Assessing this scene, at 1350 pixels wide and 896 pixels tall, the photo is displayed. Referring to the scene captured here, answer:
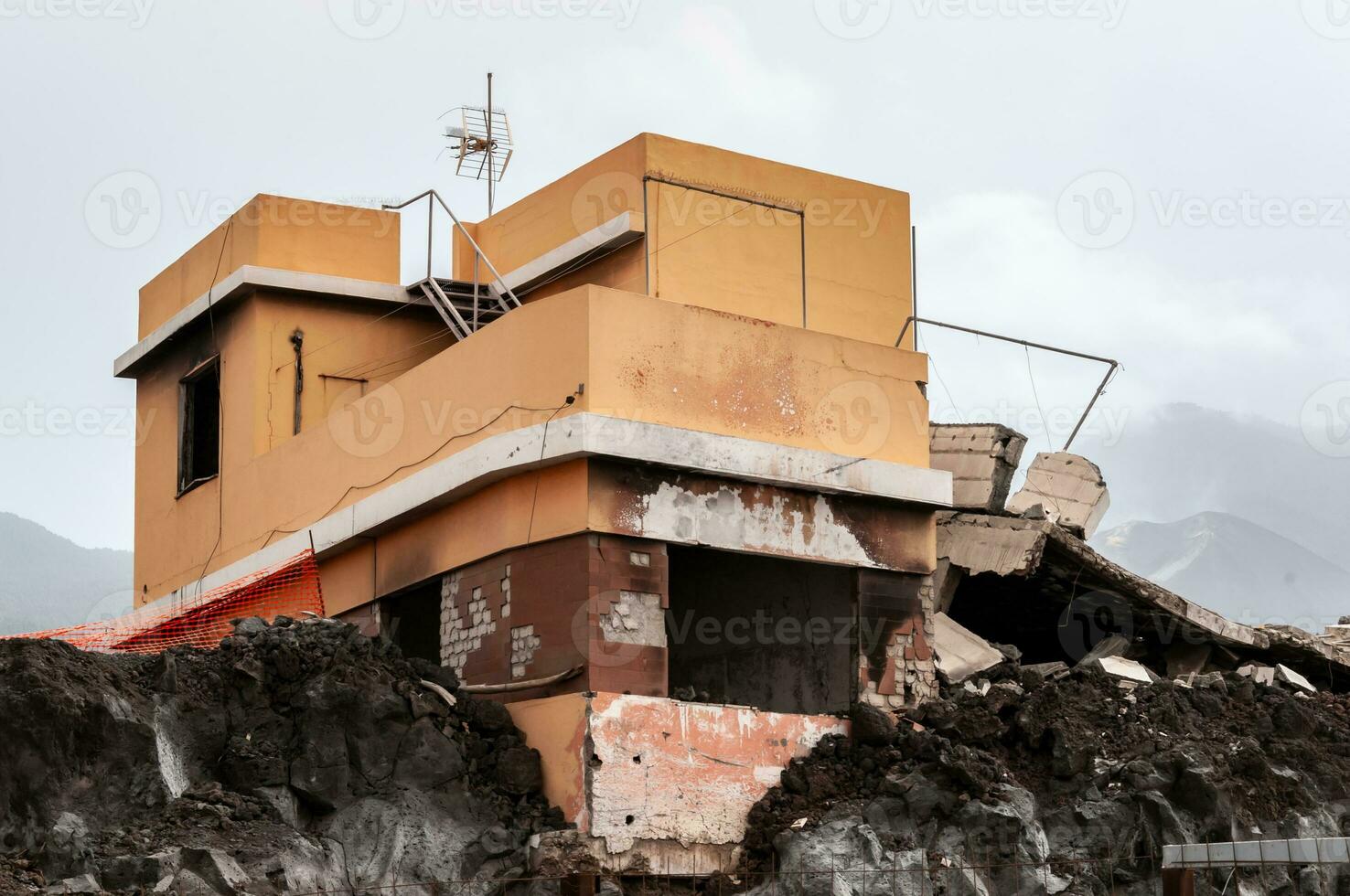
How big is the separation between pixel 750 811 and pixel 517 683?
7.80 feet

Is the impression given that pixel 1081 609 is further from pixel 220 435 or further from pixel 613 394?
pixel 220 435

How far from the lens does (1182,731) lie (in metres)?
17.6

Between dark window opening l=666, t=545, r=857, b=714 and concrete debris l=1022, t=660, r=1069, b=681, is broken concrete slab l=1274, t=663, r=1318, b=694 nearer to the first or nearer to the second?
concrete debris l=1022, t=660, r=1069, b=681

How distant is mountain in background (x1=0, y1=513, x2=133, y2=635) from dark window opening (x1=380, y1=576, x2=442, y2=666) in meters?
74.4

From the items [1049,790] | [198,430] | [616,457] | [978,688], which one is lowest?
[1049,790]

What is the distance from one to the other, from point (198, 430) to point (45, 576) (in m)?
A: 93.4

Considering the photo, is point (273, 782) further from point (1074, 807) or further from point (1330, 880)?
point (1330, 880)

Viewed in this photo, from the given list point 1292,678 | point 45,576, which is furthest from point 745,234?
point 45,576

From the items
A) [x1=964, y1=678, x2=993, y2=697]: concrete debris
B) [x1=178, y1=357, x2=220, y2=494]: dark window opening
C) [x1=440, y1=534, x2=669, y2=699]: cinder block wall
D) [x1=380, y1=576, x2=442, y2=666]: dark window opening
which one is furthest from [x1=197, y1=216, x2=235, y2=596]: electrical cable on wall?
[x1=964, y1=678, x2=993, y2=697]: concrete debris

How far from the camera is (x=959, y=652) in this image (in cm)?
1988

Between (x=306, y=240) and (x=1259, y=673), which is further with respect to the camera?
(x=306, y=240)

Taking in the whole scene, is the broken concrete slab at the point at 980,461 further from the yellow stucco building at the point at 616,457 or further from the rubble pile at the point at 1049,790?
the rubble pile at the point at 1049,790

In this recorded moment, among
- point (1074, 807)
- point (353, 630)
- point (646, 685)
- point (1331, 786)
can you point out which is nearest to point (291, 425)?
point (353, 630)

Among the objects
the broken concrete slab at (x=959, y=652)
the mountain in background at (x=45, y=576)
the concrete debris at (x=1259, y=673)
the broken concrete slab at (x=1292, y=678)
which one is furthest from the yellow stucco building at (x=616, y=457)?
the mountain in background at (x=45, y=576)
